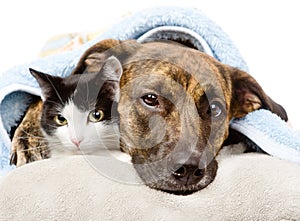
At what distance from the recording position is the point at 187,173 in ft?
3.02

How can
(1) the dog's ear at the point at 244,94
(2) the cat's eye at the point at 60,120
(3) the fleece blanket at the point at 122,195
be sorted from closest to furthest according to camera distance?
(3) the fleece blanket at the point at 122,195
(2) the cat's eye at the point at 60,120
(1) the dog's ear at the point at 244,94

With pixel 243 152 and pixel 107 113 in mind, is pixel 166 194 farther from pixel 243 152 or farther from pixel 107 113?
pixel 243 152

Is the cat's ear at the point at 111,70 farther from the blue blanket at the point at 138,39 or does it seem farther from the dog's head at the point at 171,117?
the blue blanket at the point at 138,39

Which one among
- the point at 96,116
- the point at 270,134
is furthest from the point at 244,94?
the point at 96,116

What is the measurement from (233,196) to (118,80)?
30 cm

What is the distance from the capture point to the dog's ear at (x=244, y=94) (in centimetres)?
112

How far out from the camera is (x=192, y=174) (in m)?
0.93

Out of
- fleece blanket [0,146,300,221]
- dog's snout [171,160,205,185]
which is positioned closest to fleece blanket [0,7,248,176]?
fleece blanket [0,146,300,221]

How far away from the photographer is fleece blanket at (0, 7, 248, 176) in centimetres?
115

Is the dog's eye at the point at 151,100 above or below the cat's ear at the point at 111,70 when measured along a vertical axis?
below

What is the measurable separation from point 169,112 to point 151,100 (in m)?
0.04

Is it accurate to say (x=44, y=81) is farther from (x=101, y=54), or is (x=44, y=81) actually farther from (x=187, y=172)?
(x=187, y=172)

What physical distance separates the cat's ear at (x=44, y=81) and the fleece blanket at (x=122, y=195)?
138mm

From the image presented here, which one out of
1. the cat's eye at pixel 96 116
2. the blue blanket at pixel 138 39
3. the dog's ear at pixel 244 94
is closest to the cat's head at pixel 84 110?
the cat's eye at pixel 96 116
